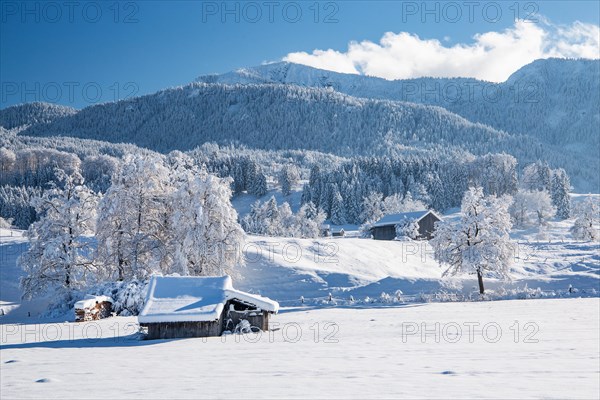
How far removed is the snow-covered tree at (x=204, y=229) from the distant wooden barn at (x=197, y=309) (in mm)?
11875

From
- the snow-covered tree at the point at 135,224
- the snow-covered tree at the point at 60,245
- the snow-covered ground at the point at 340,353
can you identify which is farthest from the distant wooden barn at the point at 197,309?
the snow-covered tree at the point at 60,245

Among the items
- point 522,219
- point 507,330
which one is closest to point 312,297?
point 507,330

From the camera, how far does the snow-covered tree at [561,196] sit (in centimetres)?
13212

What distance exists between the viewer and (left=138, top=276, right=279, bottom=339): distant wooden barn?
2252cm

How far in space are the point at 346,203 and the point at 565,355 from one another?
125m

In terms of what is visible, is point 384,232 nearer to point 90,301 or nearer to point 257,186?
point 90,301

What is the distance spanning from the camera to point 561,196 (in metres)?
136

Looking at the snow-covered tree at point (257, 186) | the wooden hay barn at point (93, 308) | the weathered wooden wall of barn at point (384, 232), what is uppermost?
the snow-covered tree at point (257, 186)

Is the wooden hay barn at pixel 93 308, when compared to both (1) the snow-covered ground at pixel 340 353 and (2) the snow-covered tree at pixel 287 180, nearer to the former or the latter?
(1) the snow-covered ground at pixel 340 353

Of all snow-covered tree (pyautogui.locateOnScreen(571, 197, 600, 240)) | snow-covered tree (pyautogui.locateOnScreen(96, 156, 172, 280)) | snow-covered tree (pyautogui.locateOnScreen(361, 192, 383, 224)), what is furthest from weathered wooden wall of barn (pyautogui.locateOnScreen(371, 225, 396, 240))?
snow-covered tree (pyautogui.locateOnScreen(96, 156, 172, 280))

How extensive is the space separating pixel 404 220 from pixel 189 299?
60.6 metres

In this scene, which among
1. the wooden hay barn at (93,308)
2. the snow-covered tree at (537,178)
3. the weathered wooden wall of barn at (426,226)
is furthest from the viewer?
the snow-covered tree at (537,178)

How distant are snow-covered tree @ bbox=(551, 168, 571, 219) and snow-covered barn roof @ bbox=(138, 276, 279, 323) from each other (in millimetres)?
128619

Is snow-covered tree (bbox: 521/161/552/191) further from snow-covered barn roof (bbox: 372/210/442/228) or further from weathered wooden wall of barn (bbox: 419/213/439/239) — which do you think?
snow-covered barn roof (bbox: 372/210/442/228)
